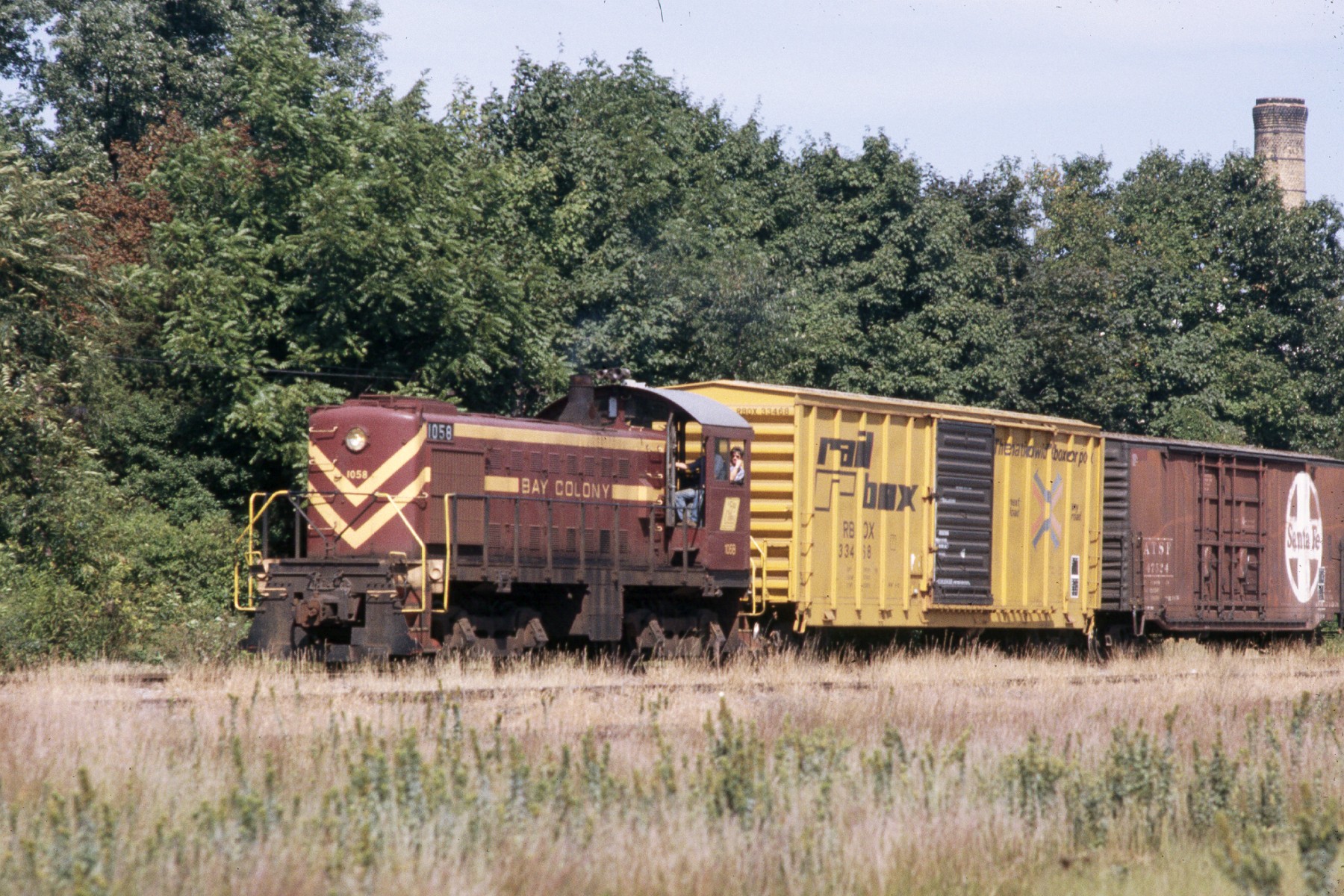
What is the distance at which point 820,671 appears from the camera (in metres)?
17.2

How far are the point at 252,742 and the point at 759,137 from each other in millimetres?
39053

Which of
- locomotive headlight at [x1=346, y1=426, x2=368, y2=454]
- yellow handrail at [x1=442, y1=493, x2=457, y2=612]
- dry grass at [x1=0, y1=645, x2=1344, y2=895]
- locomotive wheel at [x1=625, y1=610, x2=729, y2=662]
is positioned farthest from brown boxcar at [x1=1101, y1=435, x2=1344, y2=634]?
locomotive headlight at [x1=346, y1=426, x2=368, y2=454]

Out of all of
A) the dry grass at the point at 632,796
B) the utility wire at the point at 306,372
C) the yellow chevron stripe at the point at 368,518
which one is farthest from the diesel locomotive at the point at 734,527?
the dry grass at the point at 632,796

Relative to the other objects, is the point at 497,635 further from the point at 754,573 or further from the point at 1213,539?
the point at 1213,539

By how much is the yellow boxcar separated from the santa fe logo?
466cm

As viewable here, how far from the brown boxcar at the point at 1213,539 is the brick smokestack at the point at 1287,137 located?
53.9 metres

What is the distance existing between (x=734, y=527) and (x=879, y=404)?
2.79 m

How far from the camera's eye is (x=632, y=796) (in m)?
8.18

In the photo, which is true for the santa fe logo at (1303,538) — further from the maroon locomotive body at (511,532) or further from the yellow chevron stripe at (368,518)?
the yellow chevron stripe at (368,518)

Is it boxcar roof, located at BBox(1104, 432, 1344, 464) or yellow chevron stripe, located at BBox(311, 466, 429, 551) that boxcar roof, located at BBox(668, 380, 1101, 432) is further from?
yellow chevron stripe, located at BBox(311, 466, 429, 551)

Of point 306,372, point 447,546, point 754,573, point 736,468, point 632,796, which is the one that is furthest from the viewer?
point 306,372

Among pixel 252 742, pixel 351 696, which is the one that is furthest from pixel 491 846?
pixel 351 696

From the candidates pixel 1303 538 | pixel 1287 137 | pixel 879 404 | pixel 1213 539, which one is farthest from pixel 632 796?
pixel 1287 137

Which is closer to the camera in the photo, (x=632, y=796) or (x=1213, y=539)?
(x=632, y=796)
